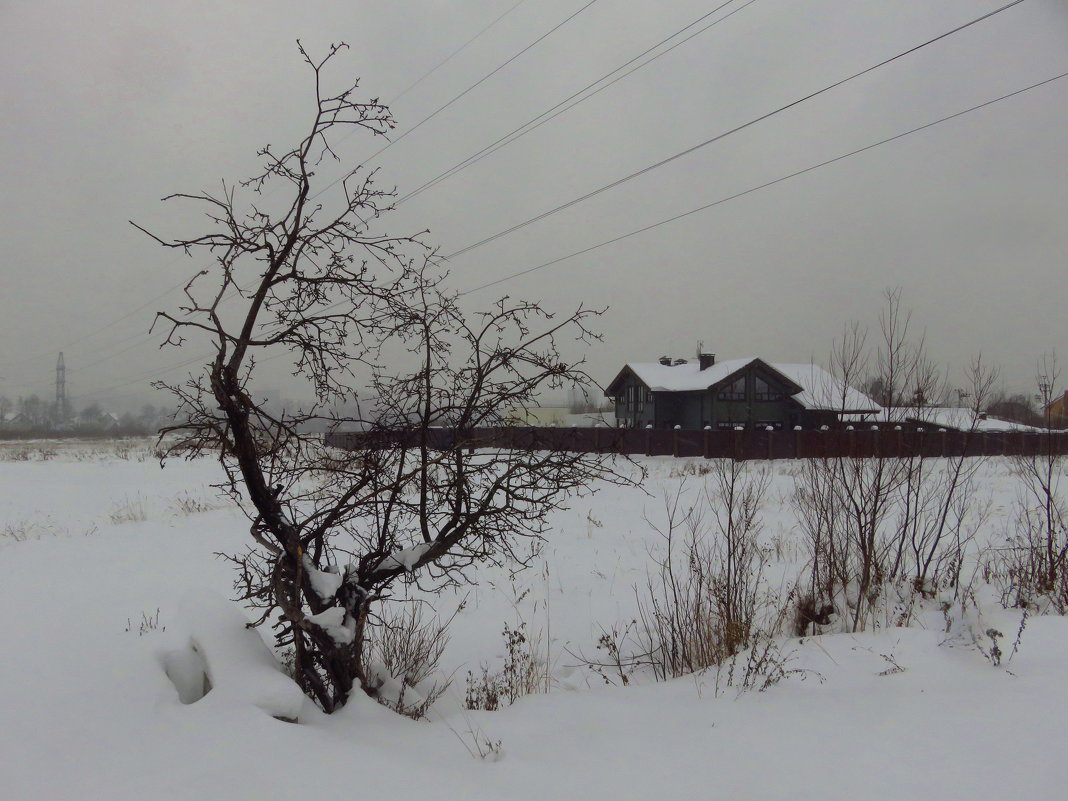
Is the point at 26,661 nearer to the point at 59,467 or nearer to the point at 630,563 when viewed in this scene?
the point at 630,563

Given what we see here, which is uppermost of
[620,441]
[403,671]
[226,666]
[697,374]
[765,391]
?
[697,374]

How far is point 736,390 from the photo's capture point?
32906mm

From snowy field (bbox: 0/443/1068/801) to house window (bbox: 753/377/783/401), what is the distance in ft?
97.0

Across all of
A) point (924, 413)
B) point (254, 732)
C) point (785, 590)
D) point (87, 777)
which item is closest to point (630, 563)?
point (785, 590)

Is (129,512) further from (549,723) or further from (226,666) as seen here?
(549,723)

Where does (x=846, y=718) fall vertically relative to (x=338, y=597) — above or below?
below

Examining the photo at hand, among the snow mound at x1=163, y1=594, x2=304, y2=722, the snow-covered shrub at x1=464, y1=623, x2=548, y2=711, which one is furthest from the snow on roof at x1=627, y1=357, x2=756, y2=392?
the snow mound at x1=163, y1=594, x2=304, y2=722

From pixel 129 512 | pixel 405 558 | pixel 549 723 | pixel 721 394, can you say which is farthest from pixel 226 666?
pixel 721 394

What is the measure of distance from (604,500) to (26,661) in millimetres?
10281

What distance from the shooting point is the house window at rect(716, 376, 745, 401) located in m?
32.4

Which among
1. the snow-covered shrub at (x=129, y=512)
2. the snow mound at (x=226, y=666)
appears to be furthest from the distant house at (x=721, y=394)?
the snow mound at (x=226, y=666)

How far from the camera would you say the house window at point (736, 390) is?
3238 centimetres

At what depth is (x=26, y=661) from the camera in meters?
2.92

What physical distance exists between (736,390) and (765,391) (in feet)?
6.61
